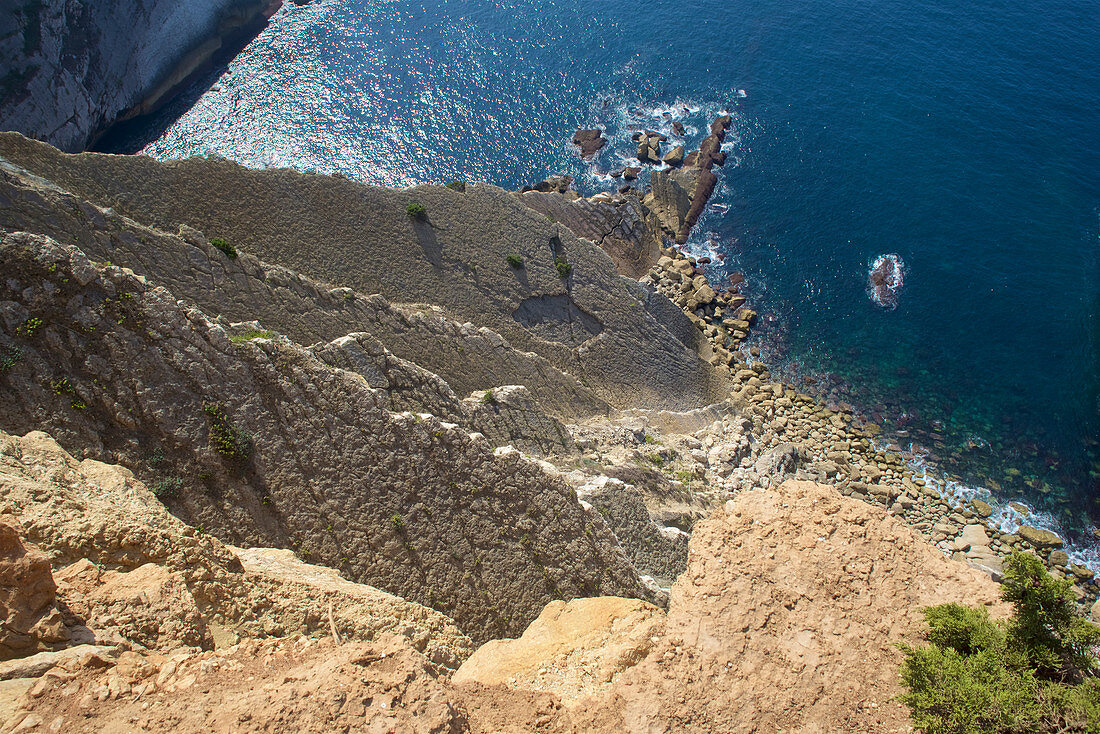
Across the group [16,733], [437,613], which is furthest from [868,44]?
[16,733]

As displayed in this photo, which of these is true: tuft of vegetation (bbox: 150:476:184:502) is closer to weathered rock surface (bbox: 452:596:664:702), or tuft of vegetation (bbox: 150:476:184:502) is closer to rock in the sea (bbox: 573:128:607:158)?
weathered rock surface (bbox: 452:596:664:702)

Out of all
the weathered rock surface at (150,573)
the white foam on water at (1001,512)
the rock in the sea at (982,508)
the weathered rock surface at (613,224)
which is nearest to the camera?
the weathered rock surface at (150,573)

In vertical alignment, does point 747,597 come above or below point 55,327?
below

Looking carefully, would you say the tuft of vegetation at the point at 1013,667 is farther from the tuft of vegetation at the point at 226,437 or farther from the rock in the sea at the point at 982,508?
the rock in the sea at the point at 982,508

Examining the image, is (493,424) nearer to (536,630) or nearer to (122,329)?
(536,630)

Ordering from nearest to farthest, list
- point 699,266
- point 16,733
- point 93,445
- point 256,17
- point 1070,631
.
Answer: point 16,733, point 1070,631, point 93,445, point 699,266, point 256,17

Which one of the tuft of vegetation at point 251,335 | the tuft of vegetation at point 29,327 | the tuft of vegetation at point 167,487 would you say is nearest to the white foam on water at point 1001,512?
the tuft of vegetation at point 251,335
